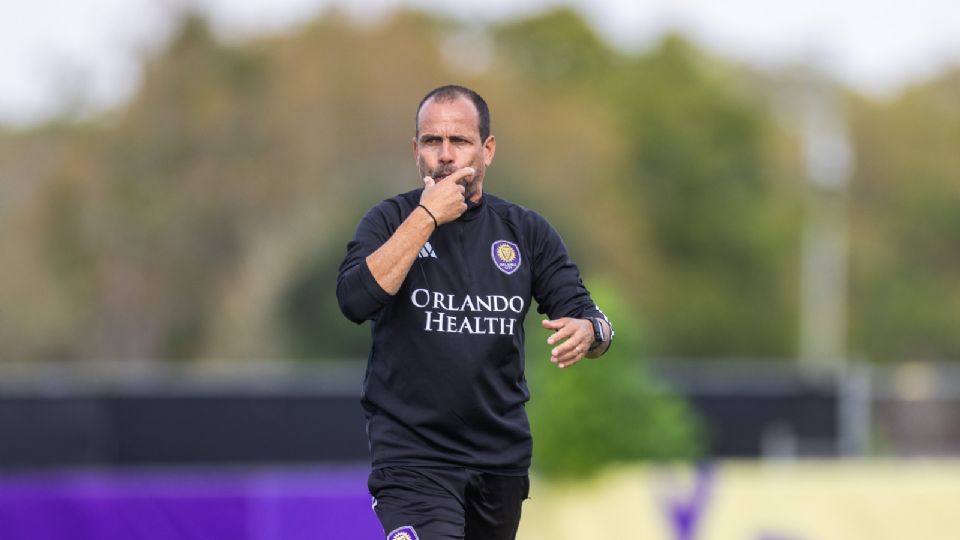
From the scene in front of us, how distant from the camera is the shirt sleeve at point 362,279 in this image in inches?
195

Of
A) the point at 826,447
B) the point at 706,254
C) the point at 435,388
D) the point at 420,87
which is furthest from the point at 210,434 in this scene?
the point at 706,254

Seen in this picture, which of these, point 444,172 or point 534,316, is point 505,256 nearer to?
point 444,172

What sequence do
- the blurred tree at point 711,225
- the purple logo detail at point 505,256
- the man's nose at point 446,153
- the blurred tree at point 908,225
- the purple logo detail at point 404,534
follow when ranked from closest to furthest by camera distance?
the purple logo detail at point 404,534
the man's nose at point 446,153
the purple logo detail at point 505,256
the blurred tree at point 711,225
the blurred tree at point 908,225

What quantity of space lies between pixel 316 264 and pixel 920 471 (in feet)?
98.6

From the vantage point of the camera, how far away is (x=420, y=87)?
44.4 metres

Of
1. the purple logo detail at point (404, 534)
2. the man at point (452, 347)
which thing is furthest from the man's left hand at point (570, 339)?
the purple logo detail at point (404, 534)

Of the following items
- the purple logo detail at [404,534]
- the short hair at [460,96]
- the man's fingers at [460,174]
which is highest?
the short hair at [460,96]

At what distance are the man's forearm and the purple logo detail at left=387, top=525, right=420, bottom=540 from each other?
2.47ft

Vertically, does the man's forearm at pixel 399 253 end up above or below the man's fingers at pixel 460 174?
below

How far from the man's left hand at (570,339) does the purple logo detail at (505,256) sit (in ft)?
0.95

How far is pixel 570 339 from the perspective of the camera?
5.04 m

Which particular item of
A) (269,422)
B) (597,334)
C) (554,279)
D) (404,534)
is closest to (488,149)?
(554,279)

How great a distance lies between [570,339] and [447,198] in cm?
57

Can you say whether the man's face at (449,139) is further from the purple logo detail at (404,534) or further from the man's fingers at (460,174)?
the purple logo detail at (404,534)
